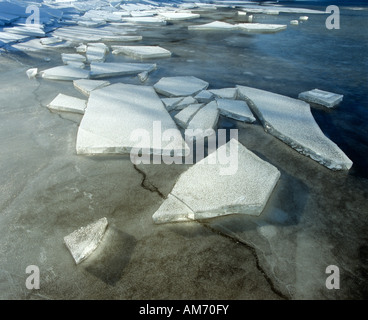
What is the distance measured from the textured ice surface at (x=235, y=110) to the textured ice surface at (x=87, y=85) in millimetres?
1303

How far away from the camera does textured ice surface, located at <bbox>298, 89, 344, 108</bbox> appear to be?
2.34m

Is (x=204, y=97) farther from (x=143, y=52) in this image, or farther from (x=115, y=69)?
(x=143, y=52)

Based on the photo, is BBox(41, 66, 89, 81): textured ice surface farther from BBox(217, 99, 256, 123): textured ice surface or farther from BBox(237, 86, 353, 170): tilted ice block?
BBox(237, 86, 353, 170): tilted ice block

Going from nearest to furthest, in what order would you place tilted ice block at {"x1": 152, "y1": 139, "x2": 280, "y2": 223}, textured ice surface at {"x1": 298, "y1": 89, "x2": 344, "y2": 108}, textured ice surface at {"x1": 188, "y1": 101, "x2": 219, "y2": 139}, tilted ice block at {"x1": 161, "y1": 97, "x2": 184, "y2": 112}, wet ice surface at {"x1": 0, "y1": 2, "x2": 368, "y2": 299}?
wet ice surface at {"x1": 0, "y1": 2, "x2": 368, "y2": 299}
tilted ice block at {"x1": 152, "y1": 139, "x2": 280, "y2": 223}
textured ice surface at {"x1": 188, "y1": 101, "x2": 219, "y2": 139}
tilted ice block at {"x1": 161, "y1": 97, "x2": 184, "y2": 112}
textured ice surface at {"x1": 298, "y1": 89, "x2": 344, "y2": 108}

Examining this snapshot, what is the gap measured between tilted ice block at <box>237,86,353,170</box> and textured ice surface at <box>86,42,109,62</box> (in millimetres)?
2256

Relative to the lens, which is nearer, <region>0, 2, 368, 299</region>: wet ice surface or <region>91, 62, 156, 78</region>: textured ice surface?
<region>0, 2, 368, 299</region>: wet ice surface

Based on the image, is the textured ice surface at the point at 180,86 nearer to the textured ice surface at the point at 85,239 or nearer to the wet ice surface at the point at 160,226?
the wet ice surface at the point at 160,226

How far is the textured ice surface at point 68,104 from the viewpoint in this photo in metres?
2.18

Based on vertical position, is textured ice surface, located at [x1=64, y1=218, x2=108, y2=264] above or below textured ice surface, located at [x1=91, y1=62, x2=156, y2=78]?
below

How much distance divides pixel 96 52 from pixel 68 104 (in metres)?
2.08

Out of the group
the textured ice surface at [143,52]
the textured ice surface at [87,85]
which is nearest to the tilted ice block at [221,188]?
the textured ice surface at [87,85]

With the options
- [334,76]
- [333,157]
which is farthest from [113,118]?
[334,76]

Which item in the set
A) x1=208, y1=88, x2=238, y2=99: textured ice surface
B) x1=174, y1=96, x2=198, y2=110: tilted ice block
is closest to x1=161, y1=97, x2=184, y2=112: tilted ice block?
x1=174, y1=96, x2=198, y2=110: tilted ice block

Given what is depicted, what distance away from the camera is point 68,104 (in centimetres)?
222
